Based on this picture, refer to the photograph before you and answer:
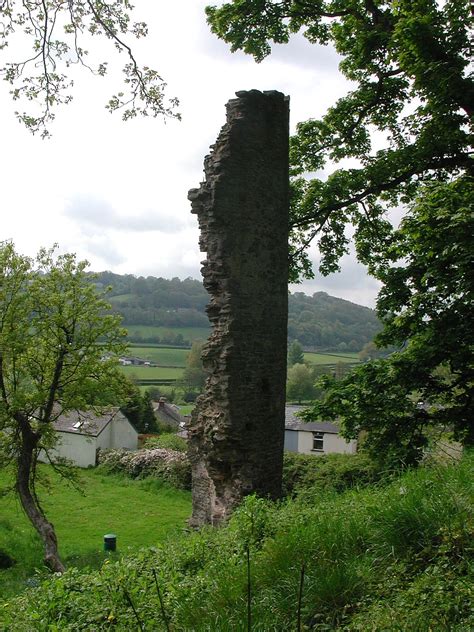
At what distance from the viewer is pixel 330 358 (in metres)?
82.3

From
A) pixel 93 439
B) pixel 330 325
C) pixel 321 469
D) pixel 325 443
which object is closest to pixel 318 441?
pixel 325 443

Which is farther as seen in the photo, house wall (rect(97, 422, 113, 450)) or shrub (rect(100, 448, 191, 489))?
house wall (rect(97, 422, 113, 450))

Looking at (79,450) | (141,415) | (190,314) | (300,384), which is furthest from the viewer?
(190,314)

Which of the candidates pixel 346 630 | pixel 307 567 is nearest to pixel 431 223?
pixel 307 567

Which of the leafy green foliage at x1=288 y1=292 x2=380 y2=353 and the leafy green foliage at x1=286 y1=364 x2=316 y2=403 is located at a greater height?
the leafy green foliage at x1=288 y1=292 x2=380 y2=353

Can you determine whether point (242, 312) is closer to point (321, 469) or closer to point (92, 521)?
point (321, 469)

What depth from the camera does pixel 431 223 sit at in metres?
7.77

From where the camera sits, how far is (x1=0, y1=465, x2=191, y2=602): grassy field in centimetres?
1531

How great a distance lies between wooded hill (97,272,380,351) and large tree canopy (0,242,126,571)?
226ft

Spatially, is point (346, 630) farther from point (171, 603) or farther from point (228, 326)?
point (228, 326)

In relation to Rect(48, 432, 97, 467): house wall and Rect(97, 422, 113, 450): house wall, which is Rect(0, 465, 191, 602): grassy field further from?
Rect(97, 422, 113, 450): house wall

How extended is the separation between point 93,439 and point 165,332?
56.9 metres

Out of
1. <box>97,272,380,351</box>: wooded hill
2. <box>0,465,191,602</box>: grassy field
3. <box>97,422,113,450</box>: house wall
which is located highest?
<box>97,272,380,351</box>: wooded hill

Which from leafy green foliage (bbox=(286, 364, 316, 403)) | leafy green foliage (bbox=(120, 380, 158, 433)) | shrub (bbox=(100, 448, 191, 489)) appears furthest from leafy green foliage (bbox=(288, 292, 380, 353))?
shrub (bbox=(100, 448, 191, 489))
